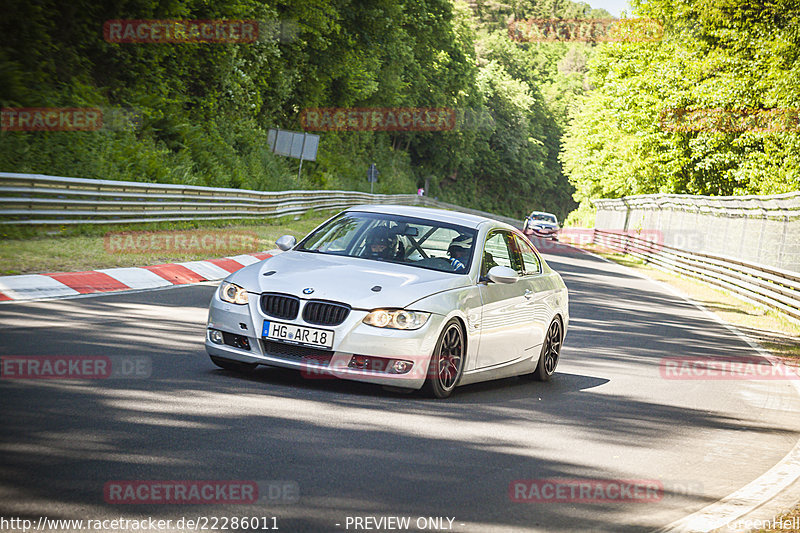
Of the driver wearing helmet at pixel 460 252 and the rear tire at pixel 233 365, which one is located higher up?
the driver wearing helmet at pixel 460 252

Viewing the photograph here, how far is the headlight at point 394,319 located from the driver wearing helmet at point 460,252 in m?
1.10

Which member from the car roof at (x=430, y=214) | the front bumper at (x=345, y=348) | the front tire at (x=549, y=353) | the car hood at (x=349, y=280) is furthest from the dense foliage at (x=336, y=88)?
the front bumper at (x=345, y=348)

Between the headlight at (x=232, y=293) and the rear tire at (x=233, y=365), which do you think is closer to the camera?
the headlight at (x=232, y=293)

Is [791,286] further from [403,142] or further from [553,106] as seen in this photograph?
[553,106]

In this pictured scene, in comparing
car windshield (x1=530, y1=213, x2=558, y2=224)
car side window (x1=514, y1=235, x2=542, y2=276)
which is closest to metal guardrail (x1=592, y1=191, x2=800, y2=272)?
car windshield (x1=530, y1=213, x2=558, y2=224)

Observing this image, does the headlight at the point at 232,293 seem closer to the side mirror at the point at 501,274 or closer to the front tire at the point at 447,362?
the front tire at the point at 447,362

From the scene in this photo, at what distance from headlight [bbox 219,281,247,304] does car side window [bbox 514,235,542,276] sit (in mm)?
3158

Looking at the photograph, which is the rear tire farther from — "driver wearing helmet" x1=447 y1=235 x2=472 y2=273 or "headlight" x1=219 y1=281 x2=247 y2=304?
"driver wearing helmet" x1=447 y1=235 x2=472 y2=273

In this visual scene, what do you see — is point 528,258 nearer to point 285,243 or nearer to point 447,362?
point 447,362

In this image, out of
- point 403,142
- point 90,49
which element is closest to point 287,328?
point 90,49

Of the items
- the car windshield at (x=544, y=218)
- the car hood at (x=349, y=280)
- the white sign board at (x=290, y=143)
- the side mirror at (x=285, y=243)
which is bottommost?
the car windshield at (x=544, y=218)

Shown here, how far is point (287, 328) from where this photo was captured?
25.5ft

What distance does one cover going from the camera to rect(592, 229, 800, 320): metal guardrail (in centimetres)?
2080

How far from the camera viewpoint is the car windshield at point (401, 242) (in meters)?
8.93
